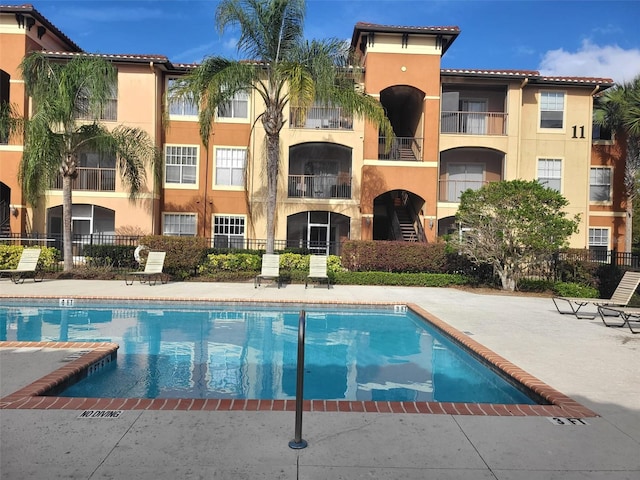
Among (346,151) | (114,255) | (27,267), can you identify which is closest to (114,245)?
(114,255)

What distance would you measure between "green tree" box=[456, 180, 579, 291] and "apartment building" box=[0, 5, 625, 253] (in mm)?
5051

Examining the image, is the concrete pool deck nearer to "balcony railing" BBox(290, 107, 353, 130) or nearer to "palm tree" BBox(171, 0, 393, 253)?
"palm tree" BBox(171, 0, 393, 253)

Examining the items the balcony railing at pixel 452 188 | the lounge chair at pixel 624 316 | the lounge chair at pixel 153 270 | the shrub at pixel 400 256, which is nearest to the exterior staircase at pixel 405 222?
the balcony railing at pixel 452 188

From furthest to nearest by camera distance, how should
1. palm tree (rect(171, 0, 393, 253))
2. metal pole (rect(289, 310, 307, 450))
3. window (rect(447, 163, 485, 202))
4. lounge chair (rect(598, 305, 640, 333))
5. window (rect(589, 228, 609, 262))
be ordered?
window (rect(589, 228, 609, 262))
window (rect(447, 163, 485, 202))
palm tree (rect(171, 0, 393, 253))
lounge chair (rect(598, 305, 640, 333))
metal pole (rect(289, 310, 307, 450))

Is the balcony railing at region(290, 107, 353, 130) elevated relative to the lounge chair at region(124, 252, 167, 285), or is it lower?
elevated

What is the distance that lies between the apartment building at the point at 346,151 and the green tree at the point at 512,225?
5.05 m

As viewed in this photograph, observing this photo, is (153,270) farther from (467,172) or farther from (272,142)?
(467,172)

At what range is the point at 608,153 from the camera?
942 inches

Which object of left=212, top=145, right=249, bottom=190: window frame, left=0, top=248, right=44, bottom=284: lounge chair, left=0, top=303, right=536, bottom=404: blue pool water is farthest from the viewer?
left=212, top=145, right=249, bottom=190: window frame

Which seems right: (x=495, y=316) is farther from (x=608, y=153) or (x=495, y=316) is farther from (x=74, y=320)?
(x=608, y=153)

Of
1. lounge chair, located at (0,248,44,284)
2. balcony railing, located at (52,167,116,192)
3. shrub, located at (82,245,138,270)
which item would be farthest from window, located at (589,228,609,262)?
lounge chair, located at (0,248,44,284)

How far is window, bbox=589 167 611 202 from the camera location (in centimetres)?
2402

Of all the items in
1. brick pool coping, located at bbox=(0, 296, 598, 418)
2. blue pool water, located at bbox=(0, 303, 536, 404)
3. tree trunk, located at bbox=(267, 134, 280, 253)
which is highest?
tree trunk, located at bbox=(267, 134, 280, 253)

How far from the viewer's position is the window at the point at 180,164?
22.1 meters
